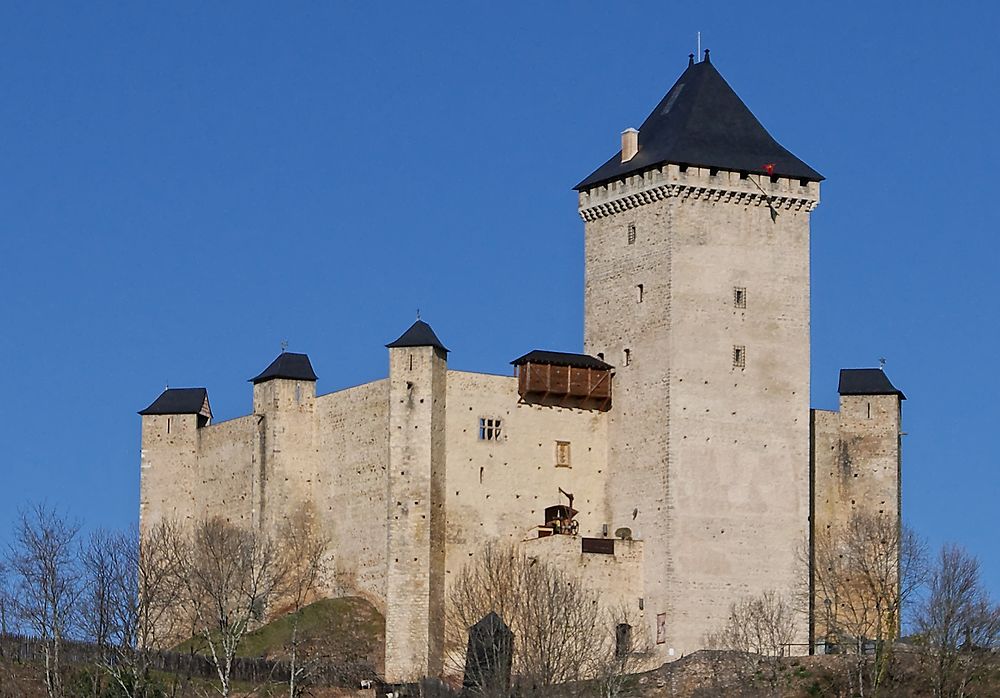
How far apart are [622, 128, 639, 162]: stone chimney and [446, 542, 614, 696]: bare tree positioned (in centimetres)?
1278

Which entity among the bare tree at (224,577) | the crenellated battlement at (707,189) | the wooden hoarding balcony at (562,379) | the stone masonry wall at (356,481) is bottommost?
the bare tree at (224,577)

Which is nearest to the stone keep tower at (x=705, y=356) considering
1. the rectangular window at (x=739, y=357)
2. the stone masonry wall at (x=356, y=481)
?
the rectangular window at (x=739, y=357)

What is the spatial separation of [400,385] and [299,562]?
26.3 feet

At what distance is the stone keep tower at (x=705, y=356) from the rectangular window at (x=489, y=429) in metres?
3.74

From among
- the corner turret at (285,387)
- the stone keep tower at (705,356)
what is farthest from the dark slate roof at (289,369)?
the stone keep tower at (705,356)

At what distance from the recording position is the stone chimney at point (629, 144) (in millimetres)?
91688

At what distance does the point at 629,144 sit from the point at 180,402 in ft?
61.2

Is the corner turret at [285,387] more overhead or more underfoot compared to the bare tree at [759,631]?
more overhead

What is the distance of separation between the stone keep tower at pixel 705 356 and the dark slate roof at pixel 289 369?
979cm

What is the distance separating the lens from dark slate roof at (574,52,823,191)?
296ft

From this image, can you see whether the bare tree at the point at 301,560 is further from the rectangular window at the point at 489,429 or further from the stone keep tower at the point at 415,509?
the rectangular window at the point at 489,429

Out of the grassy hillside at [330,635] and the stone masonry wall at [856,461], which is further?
the stone masonry wall at [856,461]

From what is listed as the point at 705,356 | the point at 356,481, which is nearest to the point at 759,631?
the point at 705,356

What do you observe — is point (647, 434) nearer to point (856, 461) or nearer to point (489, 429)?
point (489, 429)
